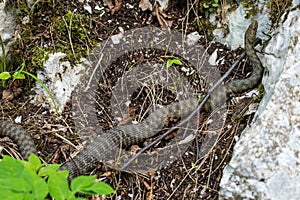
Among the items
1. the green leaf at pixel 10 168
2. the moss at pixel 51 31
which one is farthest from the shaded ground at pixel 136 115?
the green leaf at pixel 10 168

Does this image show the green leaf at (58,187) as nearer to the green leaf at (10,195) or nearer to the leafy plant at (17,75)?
the green leaf at (10,195)

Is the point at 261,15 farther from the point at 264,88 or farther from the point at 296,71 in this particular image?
the point at 296,71

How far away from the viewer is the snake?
20.2 ft

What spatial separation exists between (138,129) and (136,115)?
0.87 feet

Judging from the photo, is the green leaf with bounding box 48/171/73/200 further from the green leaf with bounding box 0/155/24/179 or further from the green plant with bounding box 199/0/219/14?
the green plant with bounding box 199/0/219/14

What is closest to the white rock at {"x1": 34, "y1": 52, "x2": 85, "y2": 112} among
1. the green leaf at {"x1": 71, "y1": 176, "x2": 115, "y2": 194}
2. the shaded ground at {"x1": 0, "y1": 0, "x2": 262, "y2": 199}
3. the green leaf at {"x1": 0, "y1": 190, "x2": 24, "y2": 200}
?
the shaded ground at {"x1": 0, "y1": 0, "x2": 262, "y2": 199}

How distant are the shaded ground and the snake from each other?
0.13 m

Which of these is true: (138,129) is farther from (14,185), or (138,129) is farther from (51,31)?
(14,185)

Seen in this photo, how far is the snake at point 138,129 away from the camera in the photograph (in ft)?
20.2

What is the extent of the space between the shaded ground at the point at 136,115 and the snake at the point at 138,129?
0.13 m

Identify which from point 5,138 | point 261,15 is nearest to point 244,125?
point 261,15

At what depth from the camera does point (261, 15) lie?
6488mm

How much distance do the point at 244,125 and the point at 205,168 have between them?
2.22 ft

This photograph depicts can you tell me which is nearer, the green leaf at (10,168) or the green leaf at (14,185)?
the green leaf at (14,185)
